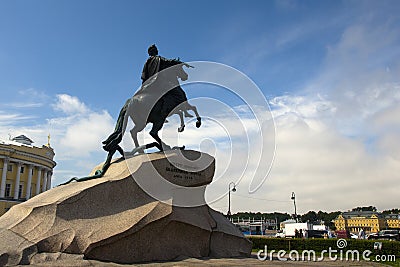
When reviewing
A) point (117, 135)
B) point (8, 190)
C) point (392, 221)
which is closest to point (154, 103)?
point (117, 135)

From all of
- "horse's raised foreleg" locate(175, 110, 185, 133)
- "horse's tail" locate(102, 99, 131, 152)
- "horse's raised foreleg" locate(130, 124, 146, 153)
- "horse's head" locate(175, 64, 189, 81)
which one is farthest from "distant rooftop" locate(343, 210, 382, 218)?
"horse's tail" locate(102, 99, 131, 152)

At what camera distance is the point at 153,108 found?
11070mm

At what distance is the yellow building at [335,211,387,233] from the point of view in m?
94.8

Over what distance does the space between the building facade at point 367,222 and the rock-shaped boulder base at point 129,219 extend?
9117 centimetres

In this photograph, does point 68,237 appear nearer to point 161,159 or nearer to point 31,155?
point 161,159

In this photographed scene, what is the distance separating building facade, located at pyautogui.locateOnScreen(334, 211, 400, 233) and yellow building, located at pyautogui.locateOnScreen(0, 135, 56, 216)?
70.4 metres

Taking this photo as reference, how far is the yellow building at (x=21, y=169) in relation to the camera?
2002 inches

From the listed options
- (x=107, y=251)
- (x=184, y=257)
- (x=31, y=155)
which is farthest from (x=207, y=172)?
(x=31, y=155)

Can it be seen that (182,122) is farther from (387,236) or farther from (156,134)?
(387,236)

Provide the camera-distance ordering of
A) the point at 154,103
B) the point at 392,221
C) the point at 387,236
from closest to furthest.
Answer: the point at 154,103 → the point at 387,236 → the point at 392,221

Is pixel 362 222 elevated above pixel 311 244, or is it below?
above

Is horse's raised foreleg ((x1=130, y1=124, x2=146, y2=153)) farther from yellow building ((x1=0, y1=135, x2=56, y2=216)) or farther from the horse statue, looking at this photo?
yellow building ((x1=0, y1=135, x2=56, y2=216))

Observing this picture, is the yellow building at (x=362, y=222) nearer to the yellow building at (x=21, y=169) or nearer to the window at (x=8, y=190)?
the yellow building at (x=21, y=169)

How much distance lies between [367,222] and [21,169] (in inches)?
3288
